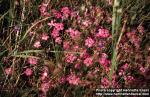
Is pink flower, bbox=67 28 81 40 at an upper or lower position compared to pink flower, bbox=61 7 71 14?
lower

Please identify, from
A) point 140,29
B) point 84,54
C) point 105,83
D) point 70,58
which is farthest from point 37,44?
point 140,29

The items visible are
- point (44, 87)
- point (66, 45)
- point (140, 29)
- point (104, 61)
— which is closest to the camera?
point (44, 87)

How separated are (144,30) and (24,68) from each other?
121 cm

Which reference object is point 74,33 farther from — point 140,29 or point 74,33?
point 140,29

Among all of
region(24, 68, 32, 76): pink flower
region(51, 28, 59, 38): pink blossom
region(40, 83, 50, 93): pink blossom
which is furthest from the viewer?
region(51, 28, 59, 38): pink blossom

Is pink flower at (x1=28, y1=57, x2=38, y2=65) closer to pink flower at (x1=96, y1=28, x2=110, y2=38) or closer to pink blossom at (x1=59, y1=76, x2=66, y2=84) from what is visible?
pink blossom at (x1=59, y1=76, x2=66, y2=84)

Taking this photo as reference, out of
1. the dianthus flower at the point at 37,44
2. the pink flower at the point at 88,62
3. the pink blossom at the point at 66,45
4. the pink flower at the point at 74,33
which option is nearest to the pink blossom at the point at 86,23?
the pink flower at the point at 74,33

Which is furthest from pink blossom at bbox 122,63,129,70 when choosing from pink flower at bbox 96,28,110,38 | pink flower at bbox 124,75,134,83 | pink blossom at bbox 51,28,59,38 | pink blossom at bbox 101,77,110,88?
pink blossom at bbox 51,28,59,38

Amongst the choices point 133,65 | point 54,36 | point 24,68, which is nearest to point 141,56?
point 133,65

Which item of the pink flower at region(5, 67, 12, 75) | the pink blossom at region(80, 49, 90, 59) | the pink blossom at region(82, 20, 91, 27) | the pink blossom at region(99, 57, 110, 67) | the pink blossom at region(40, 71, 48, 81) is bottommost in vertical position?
the pink blossom at region(40, 71, 48, 81)

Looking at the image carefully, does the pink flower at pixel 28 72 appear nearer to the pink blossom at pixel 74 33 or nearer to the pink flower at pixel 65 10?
the pink blossom at pixel 74 33

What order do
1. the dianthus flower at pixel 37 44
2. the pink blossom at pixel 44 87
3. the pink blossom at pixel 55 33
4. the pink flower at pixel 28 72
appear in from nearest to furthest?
the pink blossom at pixel 44 87 < the pink flower at pixel 28 72 < the dianthus flower at pixel 37 44 < the pink blossom at pixel 55 33

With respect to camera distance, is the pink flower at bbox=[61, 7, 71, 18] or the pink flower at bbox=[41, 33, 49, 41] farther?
the pink flower at bbox=[61, 7, 71, 18]

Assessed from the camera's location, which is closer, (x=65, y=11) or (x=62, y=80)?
(x=62, y=80)
